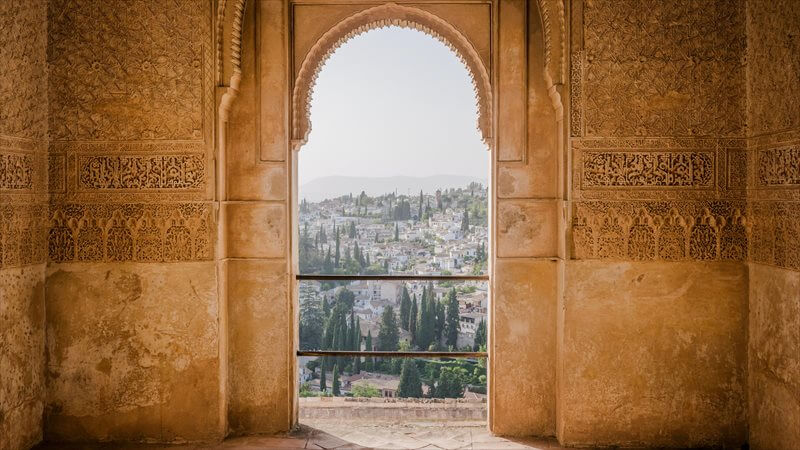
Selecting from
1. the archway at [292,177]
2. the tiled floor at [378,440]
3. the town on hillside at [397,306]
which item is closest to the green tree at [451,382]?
the town on hillside at [397,306]

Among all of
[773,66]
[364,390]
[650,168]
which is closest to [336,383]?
[364,390]

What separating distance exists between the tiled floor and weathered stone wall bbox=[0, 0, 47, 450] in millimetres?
407

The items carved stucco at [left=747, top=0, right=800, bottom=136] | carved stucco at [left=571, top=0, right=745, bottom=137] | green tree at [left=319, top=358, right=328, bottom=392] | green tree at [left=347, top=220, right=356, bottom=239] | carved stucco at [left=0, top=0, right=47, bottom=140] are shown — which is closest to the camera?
carved stucco at [left=747, top=0, right=800, bottom=136]

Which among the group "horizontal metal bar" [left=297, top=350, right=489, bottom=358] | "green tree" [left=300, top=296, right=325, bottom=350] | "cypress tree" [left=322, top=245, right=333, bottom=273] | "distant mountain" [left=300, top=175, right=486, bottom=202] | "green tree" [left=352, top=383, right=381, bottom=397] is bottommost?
"green tree" [left=352, top=383, right=381, bottom=397]

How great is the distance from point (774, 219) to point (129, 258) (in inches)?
157

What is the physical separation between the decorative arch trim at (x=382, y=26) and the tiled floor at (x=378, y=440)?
199 centimetres

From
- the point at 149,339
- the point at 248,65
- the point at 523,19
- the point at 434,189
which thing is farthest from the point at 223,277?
the point at 523,19

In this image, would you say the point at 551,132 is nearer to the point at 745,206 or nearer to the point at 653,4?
the point at 653,4

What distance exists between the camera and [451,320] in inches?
181

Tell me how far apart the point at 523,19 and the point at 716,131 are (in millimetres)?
1442

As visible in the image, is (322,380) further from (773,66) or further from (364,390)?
(773,66)

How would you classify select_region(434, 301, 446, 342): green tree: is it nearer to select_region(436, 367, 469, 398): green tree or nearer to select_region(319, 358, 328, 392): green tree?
select_region(436, 367, 469, 398): green tree

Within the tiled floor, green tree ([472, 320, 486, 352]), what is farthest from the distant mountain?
the tiled floor

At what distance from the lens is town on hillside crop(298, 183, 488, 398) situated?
14.9ft
